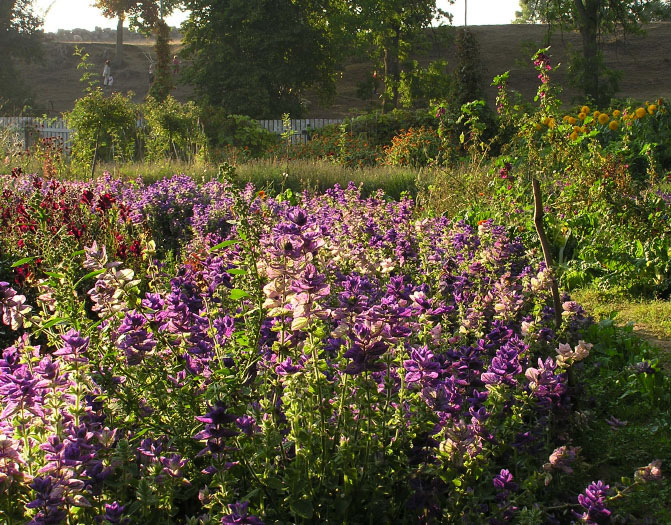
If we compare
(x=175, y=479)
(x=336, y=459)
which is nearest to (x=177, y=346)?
(x=175, y=479)

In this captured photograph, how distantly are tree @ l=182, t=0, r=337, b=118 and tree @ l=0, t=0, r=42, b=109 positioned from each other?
44.8 ft

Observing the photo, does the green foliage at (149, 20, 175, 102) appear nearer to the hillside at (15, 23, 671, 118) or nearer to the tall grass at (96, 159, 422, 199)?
the hillside at (15, 23, 671, 118)

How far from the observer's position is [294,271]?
196 centimetres

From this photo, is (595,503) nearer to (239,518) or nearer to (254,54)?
(239,518)

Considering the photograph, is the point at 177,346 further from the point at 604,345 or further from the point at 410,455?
the point at 604,345

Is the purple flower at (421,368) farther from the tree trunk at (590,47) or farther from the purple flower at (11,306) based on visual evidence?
the tree trunk at (590,47)

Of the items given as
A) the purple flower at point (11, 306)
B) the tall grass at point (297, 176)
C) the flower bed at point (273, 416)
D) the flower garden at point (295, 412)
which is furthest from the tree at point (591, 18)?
the purple flower at point (11, 306)

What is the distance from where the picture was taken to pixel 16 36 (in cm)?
4456

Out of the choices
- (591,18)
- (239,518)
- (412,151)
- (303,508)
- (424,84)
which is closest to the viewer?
(239,518)

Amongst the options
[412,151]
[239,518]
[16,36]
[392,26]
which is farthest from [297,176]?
[16,36]

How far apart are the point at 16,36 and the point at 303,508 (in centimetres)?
5004

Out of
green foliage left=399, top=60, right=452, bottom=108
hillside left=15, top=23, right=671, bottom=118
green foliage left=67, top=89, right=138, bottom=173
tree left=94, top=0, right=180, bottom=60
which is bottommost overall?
green foliage left=67, top=89, right=138, bottom=173

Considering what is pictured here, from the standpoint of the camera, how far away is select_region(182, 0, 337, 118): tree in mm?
32156

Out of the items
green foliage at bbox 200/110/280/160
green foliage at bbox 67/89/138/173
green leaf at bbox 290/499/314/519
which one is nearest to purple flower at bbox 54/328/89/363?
green leaf at bbox 290/499/314/519
